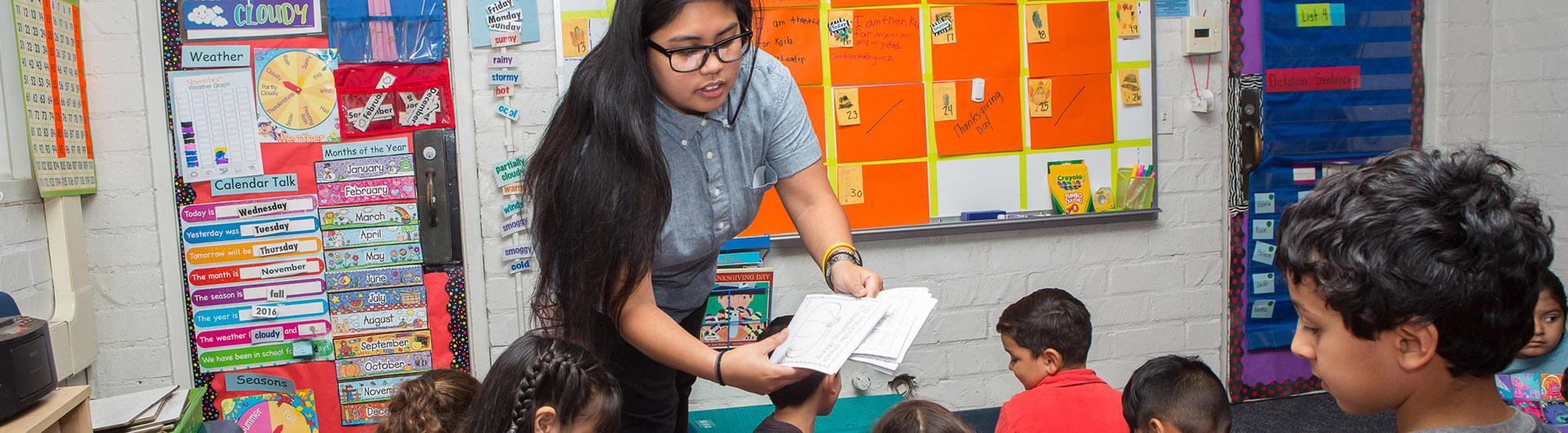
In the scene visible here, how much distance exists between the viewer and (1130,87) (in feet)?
11.0

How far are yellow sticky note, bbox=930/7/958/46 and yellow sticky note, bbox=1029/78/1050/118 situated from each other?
0.31 meters

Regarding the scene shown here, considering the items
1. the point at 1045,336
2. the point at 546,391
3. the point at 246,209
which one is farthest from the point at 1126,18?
the point at 246,209

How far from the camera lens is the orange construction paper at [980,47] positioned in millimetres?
3188

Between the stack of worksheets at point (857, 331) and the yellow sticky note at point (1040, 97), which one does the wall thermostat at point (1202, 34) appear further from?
the stack of worksheets at point (857, 331)

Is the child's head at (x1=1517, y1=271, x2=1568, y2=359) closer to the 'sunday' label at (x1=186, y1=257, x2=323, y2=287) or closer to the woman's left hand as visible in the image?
the woman's left hand

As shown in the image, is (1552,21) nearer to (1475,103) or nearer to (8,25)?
(1475,103)

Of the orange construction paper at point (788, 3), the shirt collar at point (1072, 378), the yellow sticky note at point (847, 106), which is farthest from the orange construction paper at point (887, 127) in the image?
the shirt collar at point (1072, 378)

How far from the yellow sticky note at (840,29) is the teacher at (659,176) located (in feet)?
4.52

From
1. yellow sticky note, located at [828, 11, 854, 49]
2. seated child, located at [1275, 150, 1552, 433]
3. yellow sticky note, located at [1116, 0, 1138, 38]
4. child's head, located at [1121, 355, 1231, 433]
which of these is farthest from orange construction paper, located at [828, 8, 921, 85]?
seated child, located at [1275, 150, 1552, 433]

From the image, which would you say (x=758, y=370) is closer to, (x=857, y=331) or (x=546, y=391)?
(x=857, y=331)

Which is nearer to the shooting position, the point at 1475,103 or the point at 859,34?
the point at 859,34

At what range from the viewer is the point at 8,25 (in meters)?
2.33

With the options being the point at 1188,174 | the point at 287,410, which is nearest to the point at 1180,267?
the point at 1188,174

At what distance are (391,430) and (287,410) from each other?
1.47m
